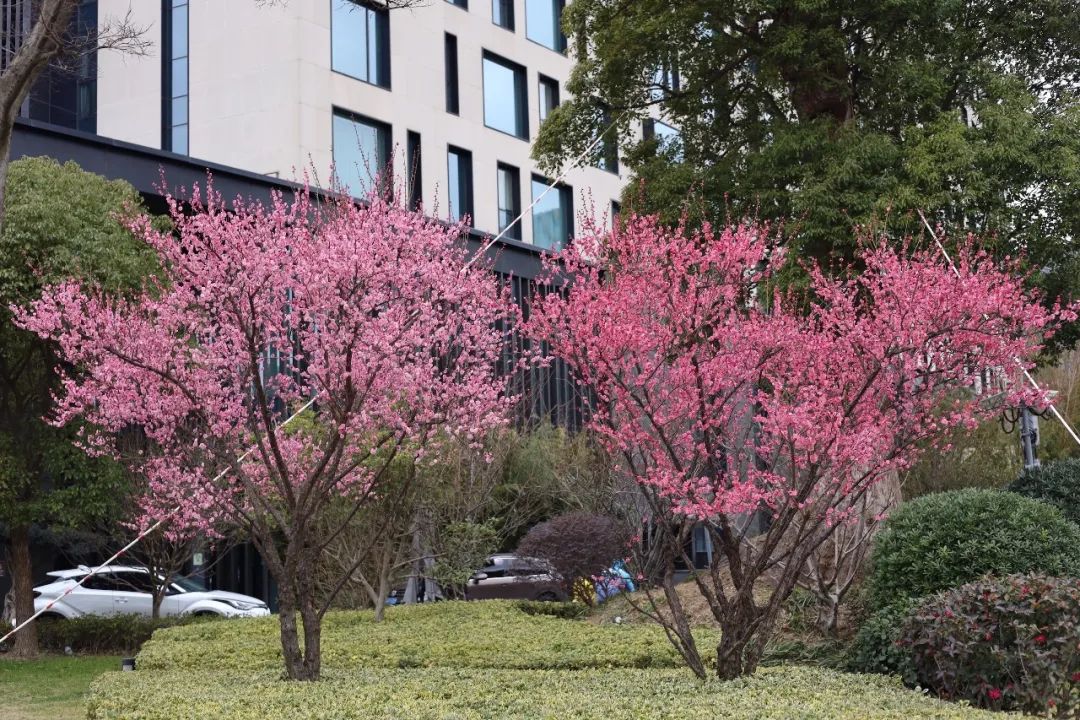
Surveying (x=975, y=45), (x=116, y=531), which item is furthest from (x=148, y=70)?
(x=975, y=45)

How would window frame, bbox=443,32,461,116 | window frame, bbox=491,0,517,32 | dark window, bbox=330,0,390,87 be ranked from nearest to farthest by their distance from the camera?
dark window, bbox=330,0,390,87 → window frame, bbox=443,32,461,116 → window frame, bbox=491,0,517,32

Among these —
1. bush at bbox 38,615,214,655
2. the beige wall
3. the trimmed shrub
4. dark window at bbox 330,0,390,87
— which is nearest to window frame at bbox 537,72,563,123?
the beige wall

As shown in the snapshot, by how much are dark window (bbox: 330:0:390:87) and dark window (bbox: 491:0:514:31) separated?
173 inches

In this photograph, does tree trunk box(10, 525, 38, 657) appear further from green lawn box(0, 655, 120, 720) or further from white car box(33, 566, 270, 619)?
white car box(33, 566, 270, 619)

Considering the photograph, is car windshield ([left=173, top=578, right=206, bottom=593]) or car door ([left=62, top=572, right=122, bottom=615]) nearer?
car door ([left=62, top=572, right=122, bottom=615])

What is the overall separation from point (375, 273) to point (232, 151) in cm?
1699

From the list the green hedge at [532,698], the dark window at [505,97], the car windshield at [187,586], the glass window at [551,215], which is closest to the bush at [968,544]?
the green hedge at [532,698]

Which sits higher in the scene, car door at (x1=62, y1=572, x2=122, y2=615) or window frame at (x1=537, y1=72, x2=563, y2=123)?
window frame at (x1=537, y1=72, x2=563, y2=123)

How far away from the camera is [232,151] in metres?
23.8

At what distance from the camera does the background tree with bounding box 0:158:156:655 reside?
47.0 feet

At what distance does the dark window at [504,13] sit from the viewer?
2925 cm

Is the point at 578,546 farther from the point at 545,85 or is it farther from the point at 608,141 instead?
the point at 545,85

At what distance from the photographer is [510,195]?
95.6ft

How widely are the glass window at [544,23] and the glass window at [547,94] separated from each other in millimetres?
929
